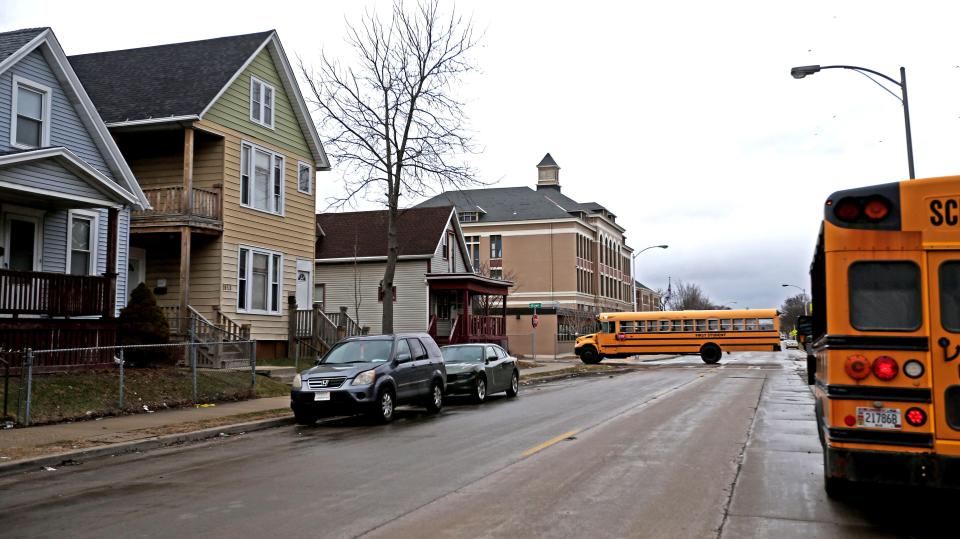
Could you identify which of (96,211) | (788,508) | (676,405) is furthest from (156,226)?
(788,508)

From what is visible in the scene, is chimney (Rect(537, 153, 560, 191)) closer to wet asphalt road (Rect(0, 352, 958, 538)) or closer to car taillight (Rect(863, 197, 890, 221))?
wet asphalt road (Rect(0, 352, 958, 538))

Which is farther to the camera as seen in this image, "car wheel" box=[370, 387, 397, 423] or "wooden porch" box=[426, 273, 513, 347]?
"wooden porch" box=[426, 273, 513, 347]

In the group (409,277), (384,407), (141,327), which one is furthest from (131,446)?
(409,277)

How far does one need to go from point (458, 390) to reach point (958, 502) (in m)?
12.5

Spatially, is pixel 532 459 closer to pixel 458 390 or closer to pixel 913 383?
pixel 913 383

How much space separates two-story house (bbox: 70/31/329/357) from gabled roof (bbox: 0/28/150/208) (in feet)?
7.07

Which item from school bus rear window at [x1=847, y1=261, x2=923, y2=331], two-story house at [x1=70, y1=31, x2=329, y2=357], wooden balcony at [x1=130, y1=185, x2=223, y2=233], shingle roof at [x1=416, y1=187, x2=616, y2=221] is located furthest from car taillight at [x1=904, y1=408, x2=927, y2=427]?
shingle roof at [x1=416, y1=187, x2=616, y2=221]

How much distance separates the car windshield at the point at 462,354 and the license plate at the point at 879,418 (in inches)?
551

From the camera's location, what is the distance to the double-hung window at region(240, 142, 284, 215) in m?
25.2

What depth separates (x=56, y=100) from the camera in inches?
747

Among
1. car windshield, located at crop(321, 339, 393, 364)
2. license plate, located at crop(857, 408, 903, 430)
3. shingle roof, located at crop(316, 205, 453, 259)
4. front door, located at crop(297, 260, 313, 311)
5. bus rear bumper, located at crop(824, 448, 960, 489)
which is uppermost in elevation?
shingle roof, located at crop(316, 205, 453, 259)

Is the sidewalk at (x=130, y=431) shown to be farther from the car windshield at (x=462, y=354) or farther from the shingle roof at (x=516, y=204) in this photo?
the shingle roof at (x=516, y=204)

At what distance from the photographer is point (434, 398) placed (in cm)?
1694

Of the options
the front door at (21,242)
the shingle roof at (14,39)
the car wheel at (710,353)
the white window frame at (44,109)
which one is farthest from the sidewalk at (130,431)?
the car wheel at (710,353)
